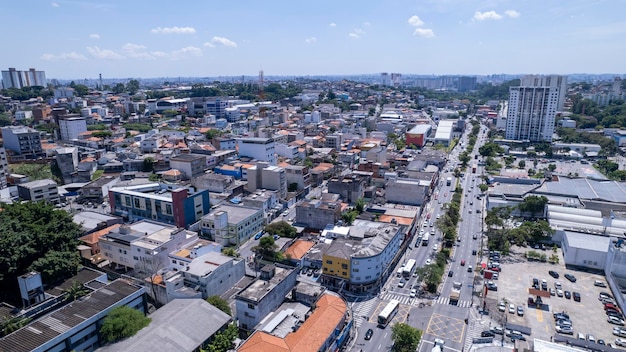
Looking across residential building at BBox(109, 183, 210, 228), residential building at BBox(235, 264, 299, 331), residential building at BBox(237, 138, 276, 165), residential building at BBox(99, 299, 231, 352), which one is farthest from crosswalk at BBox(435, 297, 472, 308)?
residential building at BBox(237, 138, 276, 165)

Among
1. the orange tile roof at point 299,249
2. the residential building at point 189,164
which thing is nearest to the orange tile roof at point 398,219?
the orange tile roof at point 299,249

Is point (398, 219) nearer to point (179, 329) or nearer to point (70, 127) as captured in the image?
point (179, 329)

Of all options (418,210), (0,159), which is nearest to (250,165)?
(418,210)

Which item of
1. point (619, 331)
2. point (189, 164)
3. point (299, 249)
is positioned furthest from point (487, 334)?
point (189, 164)

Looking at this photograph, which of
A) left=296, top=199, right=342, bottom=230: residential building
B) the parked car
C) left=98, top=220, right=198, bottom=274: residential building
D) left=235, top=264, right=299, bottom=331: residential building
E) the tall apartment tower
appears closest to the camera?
left=235, top=264, right=299, bottom=331: residential building

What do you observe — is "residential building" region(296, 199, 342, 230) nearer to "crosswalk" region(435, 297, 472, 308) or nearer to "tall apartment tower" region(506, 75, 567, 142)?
"crosswalk" region(435, 297, 472, 308)
